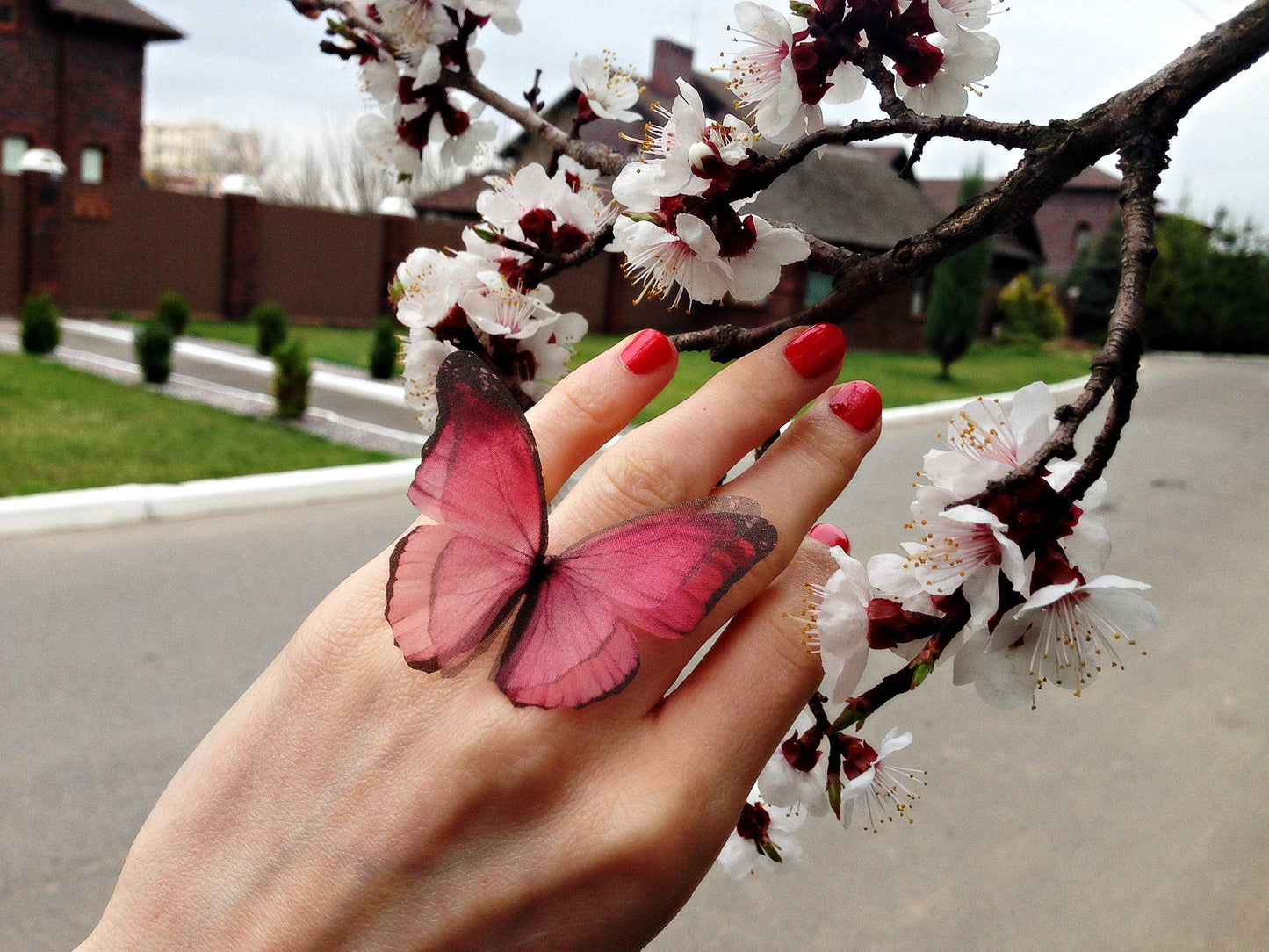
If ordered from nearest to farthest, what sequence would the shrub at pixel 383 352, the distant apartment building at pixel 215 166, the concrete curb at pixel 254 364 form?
the concrete curb at pixel 254 364, the shrub at pixel 383 352, the distant apartment building at pixel 215 166

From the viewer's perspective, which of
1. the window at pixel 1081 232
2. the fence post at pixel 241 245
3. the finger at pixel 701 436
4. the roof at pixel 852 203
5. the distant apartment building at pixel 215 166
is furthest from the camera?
the distant apartment building at pixel 215 166

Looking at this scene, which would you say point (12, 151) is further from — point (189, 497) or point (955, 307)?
point (955, 307)

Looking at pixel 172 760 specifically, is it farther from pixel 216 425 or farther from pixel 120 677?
pixel 216 425

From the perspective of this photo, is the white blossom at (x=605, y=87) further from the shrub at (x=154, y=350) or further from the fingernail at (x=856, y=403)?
the shrub at (x=154, y=350)

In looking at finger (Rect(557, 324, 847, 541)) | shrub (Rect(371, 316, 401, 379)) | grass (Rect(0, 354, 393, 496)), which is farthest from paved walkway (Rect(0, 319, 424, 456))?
finger (Rect(557, 324, 847, 541))

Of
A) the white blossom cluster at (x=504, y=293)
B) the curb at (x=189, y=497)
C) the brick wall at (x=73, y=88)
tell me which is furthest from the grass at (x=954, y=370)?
the brick wall at (x=73, y=88)

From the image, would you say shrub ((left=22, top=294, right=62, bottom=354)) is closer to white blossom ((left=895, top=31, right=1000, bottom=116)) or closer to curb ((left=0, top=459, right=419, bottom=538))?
curb ((left=0, top=459, right=419, bottom=538))
